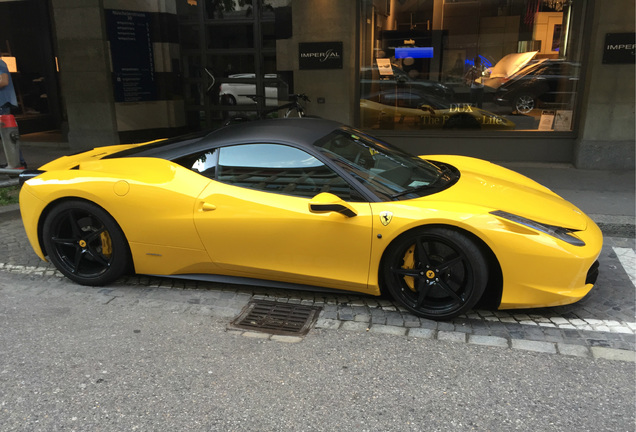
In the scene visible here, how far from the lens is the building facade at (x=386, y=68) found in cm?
810

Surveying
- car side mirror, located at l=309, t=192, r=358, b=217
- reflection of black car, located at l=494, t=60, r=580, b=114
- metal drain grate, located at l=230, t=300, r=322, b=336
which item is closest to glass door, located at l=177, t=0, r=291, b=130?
reflection of black car, located at l=494, t=60, r=580, b=114

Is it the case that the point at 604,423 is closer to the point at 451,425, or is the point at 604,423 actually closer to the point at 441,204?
the point at 451,425

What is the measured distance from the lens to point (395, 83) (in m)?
9.21

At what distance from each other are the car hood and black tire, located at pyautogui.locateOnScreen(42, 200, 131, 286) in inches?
98.3

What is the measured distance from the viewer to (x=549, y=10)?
8.40m

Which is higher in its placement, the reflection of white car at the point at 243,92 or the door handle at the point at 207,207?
the reflection of white car at the point at 243,92

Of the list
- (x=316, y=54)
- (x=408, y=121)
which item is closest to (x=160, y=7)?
(x=316, y=54)

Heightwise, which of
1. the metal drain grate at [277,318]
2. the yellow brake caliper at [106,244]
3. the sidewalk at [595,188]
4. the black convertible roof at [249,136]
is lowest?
the metal drain grate at [277,318]

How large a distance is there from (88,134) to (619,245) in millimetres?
9351

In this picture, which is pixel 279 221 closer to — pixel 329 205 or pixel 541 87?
pixel 329 205

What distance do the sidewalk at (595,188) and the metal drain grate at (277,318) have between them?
3.65 m

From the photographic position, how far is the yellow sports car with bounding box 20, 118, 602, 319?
11.0 feet

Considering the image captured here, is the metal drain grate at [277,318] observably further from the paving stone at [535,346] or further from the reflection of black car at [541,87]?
the reflection of black car at [541,87]

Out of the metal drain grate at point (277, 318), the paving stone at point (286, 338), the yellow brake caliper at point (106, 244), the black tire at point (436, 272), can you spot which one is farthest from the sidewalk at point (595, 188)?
the yellow brake caliper at point (106, 244)
